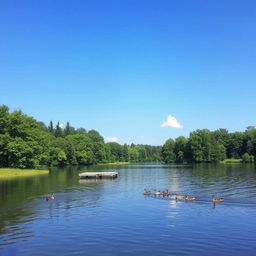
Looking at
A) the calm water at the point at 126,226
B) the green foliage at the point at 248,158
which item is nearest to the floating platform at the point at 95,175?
the calm water at the point at 126,226

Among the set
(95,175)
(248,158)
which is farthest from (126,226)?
(248,158)

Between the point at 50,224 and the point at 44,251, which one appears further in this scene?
the point at 50,224

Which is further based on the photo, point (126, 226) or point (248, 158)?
point (248, 158)

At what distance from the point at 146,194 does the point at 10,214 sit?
22213 millimetres

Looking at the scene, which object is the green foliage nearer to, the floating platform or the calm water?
the floating platform

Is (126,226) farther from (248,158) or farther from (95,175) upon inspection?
(248,158)

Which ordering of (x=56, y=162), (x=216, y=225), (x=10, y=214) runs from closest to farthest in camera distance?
1. (x=216, y=225)
2. (x=10, y=214)
3. (x=56, y=162)

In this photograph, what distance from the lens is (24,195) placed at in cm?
5184

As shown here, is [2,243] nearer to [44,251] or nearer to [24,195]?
[44,251]

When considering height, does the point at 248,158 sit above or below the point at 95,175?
above

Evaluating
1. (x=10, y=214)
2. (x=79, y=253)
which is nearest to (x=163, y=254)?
(x=79, y=253)

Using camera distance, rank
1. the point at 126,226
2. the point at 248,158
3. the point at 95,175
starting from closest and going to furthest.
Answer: the point at 126,226 → the point at 95,175 → the point at 248,158

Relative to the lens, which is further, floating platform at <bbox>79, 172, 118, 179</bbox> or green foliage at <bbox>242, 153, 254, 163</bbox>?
green foliage at <bbox>242, 153, 254, 163</bbox>

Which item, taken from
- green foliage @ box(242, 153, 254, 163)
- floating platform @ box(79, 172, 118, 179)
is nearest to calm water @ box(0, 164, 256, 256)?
floating platform @ box(79, 172, 118, 179)
